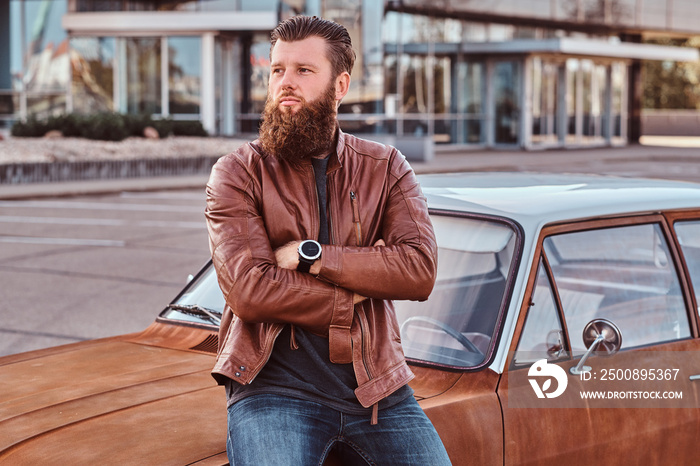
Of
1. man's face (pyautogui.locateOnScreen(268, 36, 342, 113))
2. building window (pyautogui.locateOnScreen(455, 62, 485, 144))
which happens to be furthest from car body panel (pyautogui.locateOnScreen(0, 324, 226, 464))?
building window (pyautogui.locateOnScreen(455, 62, 485, 144))

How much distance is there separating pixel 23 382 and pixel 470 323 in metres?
1.53

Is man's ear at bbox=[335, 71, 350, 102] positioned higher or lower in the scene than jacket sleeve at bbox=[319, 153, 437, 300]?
higher

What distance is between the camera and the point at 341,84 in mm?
2730

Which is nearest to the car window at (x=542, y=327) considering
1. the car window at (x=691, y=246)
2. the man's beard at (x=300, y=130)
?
the car window at (x=691, y=246)

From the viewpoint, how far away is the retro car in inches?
112

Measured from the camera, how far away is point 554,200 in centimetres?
366

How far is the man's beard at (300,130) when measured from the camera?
2.58 meters

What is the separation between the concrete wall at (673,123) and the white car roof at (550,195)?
52919 mm

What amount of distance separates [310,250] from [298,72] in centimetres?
49

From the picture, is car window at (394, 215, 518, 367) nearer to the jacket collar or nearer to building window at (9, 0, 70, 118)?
the jacket collar

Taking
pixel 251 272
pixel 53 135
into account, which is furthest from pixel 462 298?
pixel 53 135

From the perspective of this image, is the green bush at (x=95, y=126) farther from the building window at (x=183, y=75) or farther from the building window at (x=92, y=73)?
the building window at (x=92, y=73)

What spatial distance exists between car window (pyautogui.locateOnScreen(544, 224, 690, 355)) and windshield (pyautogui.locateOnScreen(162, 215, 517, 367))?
24cm

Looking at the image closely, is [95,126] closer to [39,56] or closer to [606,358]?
[39,56]
